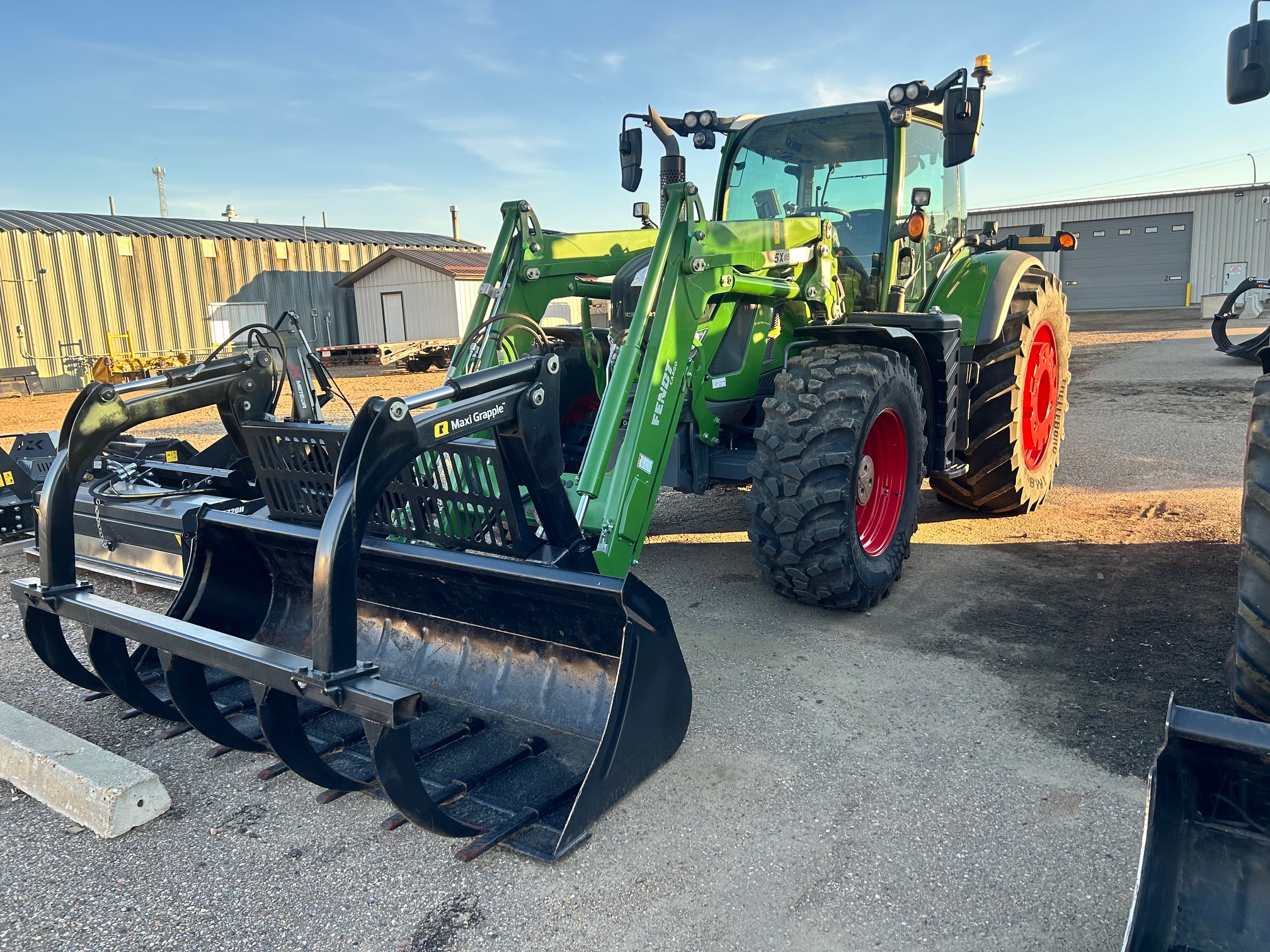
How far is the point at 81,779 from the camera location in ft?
9.57

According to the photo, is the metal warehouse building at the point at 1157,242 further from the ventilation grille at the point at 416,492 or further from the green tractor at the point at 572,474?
the ventilation grille at the point at 416,492

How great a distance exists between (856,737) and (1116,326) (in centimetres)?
2651

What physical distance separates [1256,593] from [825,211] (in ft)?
11.2

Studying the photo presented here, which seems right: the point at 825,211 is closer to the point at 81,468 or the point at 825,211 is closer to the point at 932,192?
the point at 932,192

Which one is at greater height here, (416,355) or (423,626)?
(416,355)

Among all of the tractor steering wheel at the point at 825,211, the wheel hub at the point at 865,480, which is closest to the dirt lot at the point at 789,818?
the wheel hub at the point at 865,480

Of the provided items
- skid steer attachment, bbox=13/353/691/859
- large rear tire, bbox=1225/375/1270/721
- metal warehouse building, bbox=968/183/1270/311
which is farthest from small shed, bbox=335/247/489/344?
large rear tire, bbox=1225/375/1270/721

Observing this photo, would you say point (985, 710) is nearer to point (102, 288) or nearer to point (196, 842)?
point (196, 842)

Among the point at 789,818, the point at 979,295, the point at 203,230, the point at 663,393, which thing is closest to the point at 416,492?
the point at 663,393

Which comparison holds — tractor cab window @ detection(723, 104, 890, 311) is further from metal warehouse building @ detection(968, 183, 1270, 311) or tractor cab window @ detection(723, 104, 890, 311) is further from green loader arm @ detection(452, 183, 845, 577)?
metal warehouse building @ detection(968, 183, 1270, 311)

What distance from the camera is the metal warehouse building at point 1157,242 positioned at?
33.1m

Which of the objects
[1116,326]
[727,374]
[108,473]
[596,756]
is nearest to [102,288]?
[108,473]

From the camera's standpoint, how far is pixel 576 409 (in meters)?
5.50

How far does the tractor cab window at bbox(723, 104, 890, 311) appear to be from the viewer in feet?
17.1
